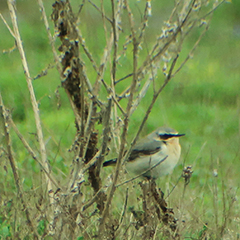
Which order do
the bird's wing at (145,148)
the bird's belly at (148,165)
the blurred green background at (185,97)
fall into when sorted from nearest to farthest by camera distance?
the bird's belly at (148,165), the bird's wing at (145,148), the blurred green background at (185,97)

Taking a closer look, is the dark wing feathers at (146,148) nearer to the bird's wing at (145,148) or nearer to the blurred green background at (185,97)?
the bird's wing at (145,148)

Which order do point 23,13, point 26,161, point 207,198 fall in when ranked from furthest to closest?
point 23,13
point 26,161
point 207,198

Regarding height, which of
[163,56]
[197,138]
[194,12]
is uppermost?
[197,138]

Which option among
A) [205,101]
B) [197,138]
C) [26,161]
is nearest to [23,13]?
[205,101]

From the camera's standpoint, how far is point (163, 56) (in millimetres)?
3152

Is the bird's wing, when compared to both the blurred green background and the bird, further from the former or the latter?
the blurred green background

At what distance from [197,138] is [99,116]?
5056 millimetres

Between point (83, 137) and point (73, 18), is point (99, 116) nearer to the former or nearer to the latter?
point (83, 137)

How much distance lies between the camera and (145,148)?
5312mm

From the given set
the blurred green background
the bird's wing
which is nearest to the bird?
the bird's wing

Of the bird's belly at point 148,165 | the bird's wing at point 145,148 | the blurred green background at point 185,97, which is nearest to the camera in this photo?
the bird's belly at point 148,165

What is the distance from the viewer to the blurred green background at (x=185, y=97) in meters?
7.27

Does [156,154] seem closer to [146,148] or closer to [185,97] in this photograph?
[146,148]

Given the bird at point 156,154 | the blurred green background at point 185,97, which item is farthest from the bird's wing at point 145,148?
the blurred green background at point 185,97
